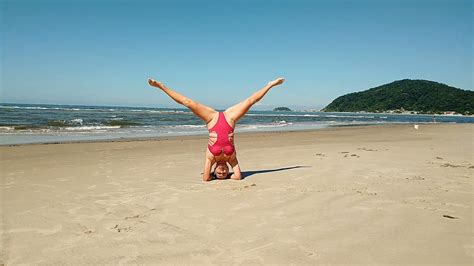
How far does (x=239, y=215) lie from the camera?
14.7 feet

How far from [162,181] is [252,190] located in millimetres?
1842

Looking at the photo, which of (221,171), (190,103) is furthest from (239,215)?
(190,103)

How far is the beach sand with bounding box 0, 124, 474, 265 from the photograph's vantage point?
3.32m

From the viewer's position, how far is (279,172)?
7.63 m

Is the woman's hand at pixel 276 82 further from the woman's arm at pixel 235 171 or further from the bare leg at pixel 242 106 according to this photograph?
the woman's arm at pixel 235 171

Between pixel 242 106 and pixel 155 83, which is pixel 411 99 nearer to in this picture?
pixel 242 106

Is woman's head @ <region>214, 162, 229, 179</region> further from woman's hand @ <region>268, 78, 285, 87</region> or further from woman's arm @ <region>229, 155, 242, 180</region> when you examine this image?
woman's hand @ <region>268, 78, 285, 87</region>

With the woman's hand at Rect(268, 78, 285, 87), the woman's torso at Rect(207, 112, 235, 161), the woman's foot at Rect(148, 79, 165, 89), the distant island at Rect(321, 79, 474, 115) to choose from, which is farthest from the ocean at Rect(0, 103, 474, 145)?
the distant island at Rect(321, 79, 474, 115)

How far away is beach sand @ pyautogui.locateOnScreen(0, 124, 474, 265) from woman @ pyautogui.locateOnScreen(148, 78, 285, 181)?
0.31 meters

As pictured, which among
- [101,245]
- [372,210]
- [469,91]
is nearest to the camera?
[101,245]

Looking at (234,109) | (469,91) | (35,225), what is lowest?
(35,225)

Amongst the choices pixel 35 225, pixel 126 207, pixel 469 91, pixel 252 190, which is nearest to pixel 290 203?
pixel 252 190

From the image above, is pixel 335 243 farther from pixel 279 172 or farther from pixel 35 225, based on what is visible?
pixel 279 172

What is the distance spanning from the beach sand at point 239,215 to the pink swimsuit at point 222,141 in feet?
1.96
